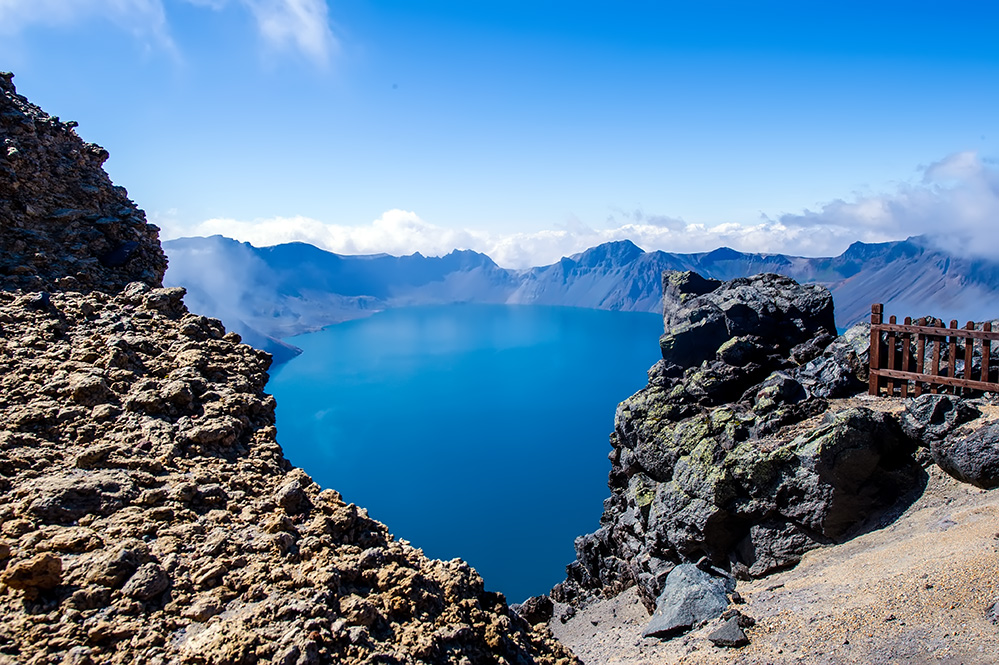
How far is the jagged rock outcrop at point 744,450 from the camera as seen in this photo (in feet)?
39.8

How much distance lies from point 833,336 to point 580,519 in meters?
36.7

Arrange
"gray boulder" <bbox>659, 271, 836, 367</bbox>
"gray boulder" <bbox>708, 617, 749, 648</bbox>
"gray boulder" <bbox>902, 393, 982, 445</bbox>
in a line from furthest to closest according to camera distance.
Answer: "gray boulder" <bbox>659, 271, 836, 367</bbox> < "gray boulder" <bbox>902, 393, 982, 445</bbox> < "gray boulder" <bbox>708, 617, 749, 648</bbox>

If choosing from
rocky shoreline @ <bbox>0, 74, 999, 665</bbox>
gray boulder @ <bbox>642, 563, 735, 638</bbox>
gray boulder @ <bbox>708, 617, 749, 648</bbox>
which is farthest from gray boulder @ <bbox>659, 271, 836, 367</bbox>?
gray boulder @ <bbox>708, 617, 749, 648</bbox>

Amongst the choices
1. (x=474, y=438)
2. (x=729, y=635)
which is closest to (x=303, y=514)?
(x=729, y=635)

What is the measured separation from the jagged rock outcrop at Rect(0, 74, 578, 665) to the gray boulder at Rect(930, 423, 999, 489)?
31.3 feet

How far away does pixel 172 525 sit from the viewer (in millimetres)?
4590

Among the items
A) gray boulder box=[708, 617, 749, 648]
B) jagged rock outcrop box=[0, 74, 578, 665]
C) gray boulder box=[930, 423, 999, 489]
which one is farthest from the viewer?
gray boulder box=[930, 423, 999, 489]

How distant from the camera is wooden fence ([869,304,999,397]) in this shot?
12320 mm

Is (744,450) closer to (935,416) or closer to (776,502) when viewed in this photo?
(776,502)

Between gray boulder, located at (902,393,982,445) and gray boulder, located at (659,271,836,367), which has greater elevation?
gray boulder, located at (659,271,836,367)

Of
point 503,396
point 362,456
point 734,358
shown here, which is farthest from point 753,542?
point 503,396

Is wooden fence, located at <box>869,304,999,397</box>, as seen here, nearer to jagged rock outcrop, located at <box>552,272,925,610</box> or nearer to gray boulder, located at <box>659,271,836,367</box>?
jagged rock outcrop, located at <box>552,272,925,610</box>

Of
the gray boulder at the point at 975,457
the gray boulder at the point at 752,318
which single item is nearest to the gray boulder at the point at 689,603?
the gray boulder at the point at 975,457

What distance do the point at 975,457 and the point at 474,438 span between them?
216 ft
